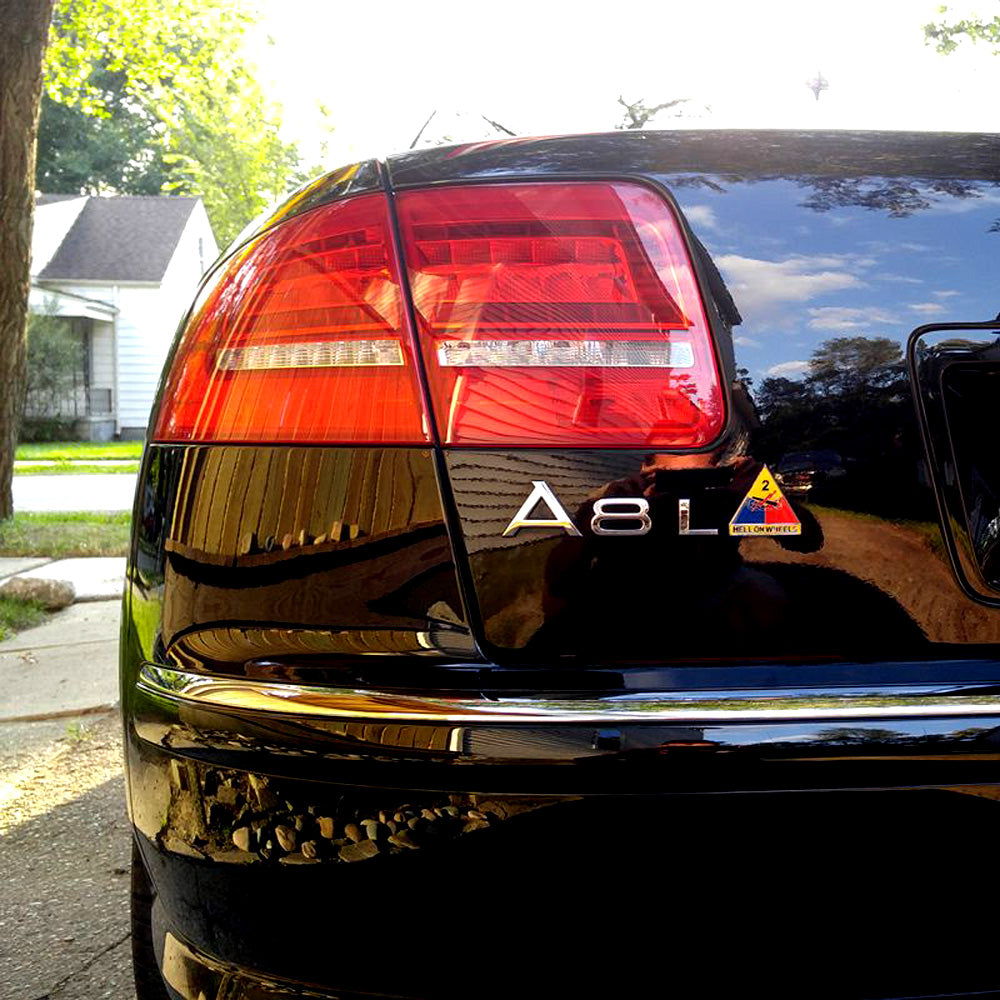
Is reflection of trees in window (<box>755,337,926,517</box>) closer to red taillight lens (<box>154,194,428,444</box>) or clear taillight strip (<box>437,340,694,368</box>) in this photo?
clear taillight strip (<box>437,340,694,368</box>)

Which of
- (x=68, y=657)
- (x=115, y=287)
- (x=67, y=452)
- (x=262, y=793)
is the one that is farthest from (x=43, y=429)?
(x=262, y=793)

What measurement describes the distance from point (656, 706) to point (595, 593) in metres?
0.13

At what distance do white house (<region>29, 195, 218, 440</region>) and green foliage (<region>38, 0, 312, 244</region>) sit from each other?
147cm

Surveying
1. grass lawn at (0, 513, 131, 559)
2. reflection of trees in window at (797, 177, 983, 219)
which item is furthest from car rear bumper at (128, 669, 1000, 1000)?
grass lawn at (0, 513, 131, 559)

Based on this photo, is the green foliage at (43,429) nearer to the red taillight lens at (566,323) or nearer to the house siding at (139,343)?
the house siding at (139,343)

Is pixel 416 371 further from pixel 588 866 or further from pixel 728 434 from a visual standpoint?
pixel 588 866

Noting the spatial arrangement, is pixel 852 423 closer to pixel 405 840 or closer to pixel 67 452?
pixel 405 840

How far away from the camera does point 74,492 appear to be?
1232cm

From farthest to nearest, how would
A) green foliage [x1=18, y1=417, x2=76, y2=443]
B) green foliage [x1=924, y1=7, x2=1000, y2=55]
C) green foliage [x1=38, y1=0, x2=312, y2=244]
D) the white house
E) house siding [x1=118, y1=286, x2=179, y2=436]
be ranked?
house siding [x1=118, y1=286, x2=179, y2=436], the white house, green foliage [x1=18, y1=417, x2=76, y2=443], green foliage [x1=924, y1=7, x2=1000, y2=55], green foliage [x1=38, y1=0, x2=312, y2=244]

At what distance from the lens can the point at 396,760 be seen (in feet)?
3.75

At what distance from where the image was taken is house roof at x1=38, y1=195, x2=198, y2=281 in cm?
Result: 2917

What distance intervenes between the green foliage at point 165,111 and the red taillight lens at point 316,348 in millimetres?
13984

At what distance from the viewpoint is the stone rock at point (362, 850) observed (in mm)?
1160

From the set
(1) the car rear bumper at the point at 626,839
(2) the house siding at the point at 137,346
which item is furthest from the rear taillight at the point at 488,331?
(2) the house siding at the point at 137,346
